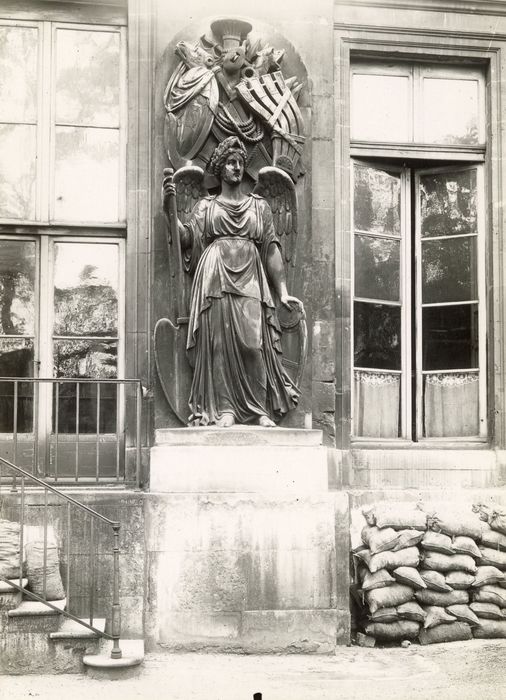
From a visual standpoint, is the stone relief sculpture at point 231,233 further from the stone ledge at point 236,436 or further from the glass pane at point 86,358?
the glass pane at point 86,358

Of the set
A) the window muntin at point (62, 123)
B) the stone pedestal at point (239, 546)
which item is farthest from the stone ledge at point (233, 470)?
the window muntin at point (62, 123)

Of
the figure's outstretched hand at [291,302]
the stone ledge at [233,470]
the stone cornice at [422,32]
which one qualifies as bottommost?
the stone ledge at [233,470]

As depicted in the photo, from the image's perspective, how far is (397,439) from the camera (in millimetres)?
8820

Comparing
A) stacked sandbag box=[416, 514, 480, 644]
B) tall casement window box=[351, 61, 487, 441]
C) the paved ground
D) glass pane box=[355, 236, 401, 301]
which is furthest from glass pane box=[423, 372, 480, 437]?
the paved ground

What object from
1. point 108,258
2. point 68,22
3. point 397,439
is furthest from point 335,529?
point 68,22

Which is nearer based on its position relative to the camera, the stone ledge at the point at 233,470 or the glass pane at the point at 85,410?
the stone ledge at the point at 233,470

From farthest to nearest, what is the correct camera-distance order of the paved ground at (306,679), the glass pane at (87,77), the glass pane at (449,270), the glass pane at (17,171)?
the glass pane at (449,270) → the glass pane at (87,77) → the glass pane at (17,171) → the paved ground at (306,679)

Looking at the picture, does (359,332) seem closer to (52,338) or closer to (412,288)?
(412,288)

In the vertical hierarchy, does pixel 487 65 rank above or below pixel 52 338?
above

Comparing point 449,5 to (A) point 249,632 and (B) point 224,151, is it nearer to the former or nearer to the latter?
(B) point 224,151

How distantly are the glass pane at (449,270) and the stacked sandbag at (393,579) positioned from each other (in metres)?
2.15

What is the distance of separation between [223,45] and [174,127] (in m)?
0.81

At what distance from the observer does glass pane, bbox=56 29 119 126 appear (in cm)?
847

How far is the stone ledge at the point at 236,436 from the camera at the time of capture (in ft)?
24.9
